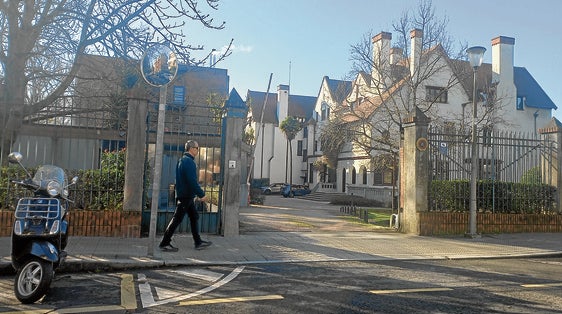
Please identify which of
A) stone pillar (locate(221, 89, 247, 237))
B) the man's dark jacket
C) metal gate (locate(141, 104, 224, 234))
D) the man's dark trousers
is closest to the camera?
the man's dark trousers

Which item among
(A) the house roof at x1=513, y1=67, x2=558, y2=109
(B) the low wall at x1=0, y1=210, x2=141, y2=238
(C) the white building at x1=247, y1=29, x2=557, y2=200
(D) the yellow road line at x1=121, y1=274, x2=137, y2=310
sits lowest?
(D) the yellow road line at x1=121, y1=274, x2=137, y2=310

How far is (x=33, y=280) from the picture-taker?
4.77 m

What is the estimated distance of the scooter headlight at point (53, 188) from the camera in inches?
203

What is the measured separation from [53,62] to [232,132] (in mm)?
5109

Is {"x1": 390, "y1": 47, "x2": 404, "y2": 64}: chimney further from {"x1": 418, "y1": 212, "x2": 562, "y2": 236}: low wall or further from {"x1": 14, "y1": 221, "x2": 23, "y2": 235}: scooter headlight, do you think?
{"x1": 14, "y1": 221, "x2": 23, "y2": 235}: scooter headlight

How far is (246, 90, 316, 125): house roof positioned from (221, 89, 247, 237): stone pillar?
43.7 m

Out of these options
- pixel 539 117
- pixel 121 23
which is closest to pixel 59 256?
pixel 121 23

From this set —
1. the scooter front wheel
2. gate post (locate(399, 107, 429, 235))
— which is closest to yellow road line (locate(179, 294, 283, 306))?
the scooter front wheel

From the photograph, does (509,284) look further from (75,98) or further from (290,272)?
(75,98)

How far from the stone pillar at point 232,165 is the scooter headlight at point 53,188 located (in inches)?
186

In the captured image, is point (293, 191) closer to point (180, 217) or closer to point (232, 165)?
point (232, 165)

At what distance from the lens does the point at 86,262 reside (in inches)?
255

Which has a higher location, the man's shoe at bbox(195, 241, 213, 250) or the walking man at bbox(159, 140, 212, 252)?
the walking man at bbox(159, 140, 212, 252)

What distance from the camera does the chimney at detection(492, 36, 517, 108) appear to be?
36.2 m
